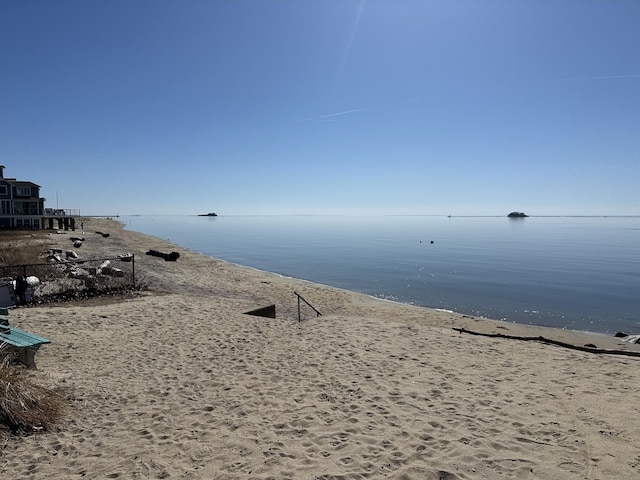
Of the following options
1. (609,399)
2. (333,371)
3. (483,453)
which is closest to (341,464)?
(483,453)

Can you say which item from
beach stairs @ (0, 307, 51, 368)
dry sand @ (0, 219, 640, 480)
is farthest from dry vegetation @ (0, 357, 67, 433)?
beach stairs @ (0, 307, 51, 368)

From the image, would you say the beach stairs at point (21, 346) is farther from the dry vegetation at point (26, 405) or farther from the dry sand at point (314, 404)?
the dry vegetation at point (26, 405)

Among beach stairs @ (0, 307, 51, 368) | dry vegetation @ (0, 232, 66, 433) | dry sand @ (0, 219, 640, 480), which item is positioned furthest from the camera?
beach stairs @ (0, 307, 51, 368)

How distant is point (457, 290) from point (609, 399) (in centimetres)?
2100

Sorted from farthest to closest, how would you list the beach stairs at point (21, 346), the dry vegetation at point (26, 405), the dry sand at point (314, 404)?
1. the beach stairs at point (21, 346)
2. the dry vegetation at point (26, 405)
3. the dry sand at point (314, 404)

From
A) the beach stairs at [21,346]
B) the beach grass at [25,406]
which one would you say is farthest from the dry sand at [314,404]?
the beach stairs at [21,346]

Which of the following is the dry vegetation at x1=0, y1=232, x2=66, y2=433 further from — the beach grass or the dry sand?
the dry sand

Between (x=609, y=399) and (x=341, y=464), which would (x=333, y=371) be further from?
(x=609, y=399)

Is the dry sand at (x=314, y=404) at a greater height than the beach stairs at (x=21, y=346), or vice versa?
the beach stairs at (x=21, y=346)

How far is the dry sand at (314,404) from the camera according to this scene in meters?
4.77

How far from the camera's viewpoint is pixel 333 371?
8.19 metres

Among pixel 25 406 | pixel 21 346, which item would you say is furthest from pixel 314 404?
pixel 21 346

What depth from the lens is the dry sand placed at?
4.77m

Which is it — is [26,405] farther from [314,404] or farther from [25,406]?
[314,404]
